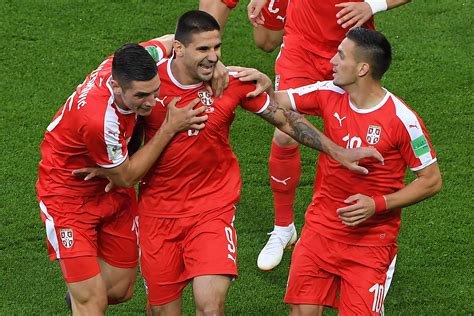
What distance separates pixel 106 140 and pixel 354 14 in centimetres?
261

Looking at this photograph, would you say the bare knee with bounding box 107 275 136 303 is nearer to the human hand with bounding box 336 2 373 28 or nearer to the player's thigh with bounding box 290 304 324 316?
the player's thigh with bounding box 290 304 324 316

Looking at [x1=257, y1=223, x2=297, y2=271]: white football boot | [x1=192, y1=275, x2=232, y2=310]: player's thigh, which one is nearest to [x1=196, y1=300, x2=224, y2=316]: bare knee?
[x1=192, y1=275, x2=232, y2=310]: player's thigh

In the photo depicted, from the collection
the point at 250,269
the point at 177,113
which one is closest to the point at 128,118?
the point at 177,113

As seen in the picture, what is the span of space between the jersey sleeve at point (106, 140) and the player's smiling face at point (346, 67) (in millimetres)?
A: 1498

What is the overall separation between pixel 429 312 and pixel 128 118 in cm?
293

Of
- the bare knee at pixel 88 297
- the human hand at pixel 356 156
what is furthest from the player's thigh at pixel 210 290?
the human hand at pixel 356 156

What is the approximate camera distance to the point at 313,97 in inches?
321

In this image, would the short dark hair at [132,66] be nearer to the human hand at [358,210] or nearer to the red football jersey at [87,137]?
the red football jersey at [87,137]

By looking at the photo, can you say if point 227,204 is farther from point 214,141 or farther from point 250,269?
point 250,269

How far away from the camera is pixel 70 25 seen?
13305mm

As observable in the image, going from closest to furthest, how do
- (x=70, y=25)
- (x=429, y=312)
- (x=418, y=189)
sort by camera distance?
(x=418, y=189)
(x=429, y=312)
(x=70, y=25)

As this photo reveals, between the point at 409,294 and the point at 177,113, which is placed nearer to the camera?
the point at 177,113

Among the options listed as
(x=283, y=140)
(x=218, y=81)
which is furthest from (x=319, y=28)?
(x=218, y=81)

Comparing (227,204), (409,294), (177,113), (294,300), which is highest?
(177,113)
